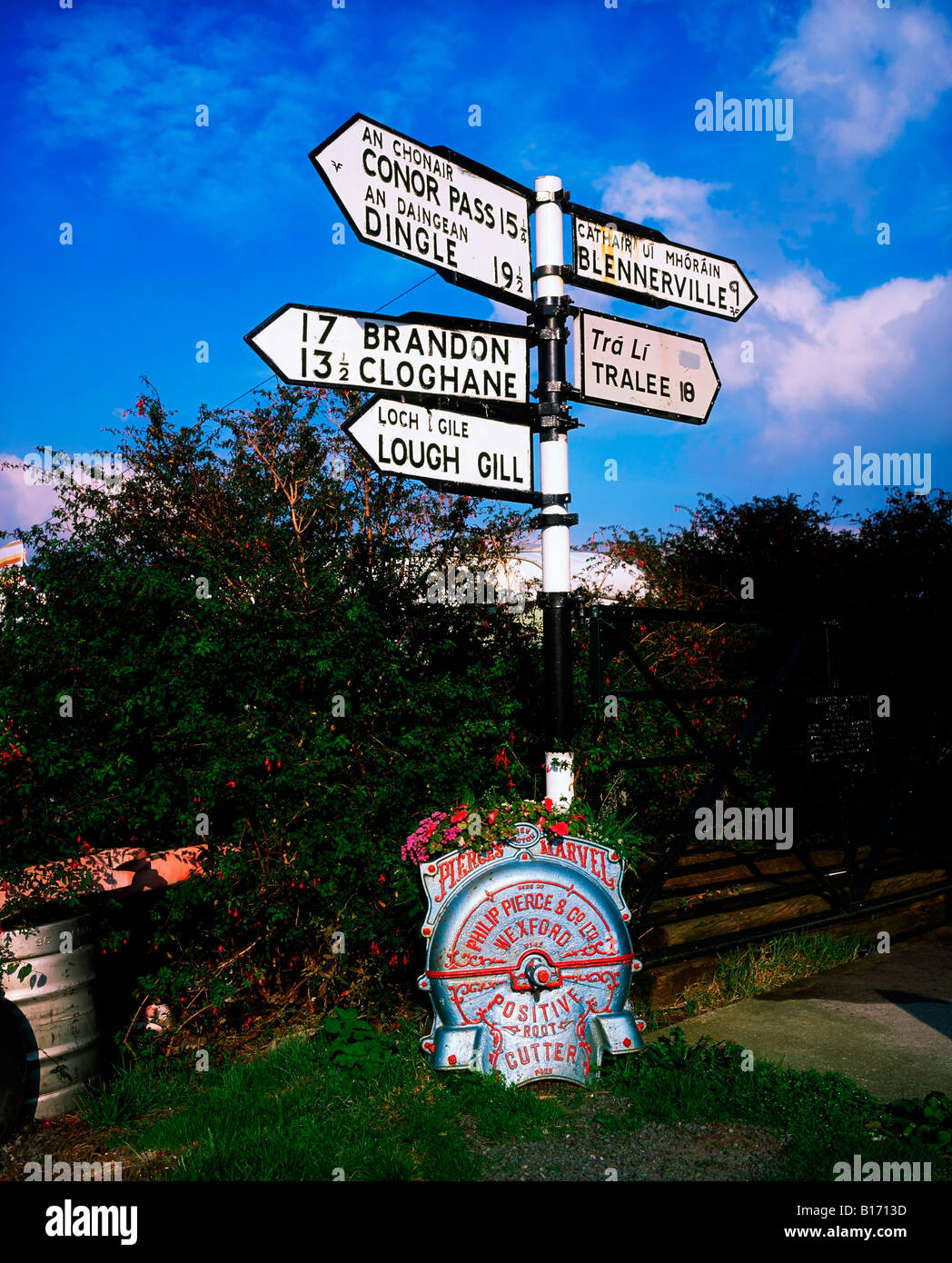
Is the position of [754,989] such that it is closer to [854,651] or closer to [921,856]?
[921,856]

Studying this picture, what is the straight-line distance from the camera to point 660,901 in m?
5.45

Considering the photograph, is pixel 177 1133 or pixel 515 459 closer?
pixel 177 1133

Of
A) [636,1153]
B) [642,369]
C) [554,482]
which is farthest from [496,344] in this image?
[636,1153]

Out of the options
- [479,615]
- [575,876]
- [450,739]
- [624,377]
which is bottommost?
[575,876]

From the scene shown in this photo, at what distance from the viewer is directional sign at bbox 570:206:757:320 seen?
4.82 m

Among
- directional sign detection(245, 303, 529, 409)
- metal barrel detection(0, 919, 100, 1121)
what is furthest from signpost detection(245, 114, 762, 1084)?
metal barrel detection(0, 919, 100, 1121)

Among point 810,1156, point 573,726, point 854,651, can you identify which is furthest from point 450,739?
point 854,651

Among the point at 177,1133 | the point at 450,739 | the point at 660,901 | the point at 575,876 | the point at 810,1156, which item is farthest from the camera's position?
the point at 660,901

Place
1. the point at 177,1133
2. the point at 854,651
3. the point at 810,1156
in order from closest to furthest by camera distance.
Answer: the point at 810,1156, the point at 177,1133, the point at 854,651

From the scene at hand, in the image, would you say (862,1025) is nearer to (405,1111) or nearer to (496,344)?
(405,1111)

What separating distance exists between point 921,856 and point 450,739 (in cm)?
404

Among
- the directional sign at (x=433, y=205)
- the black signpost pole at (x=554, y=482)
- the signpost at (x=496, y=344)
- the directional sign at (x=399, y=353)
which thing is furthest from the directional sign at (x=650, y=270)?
the directional sign at (x=399, y=353)

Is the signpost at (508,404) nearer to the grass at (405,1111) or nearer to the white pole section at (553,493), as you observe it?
the white pole section at (553,493)

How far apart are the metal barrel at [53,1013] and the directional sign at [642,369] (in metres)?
3.47
